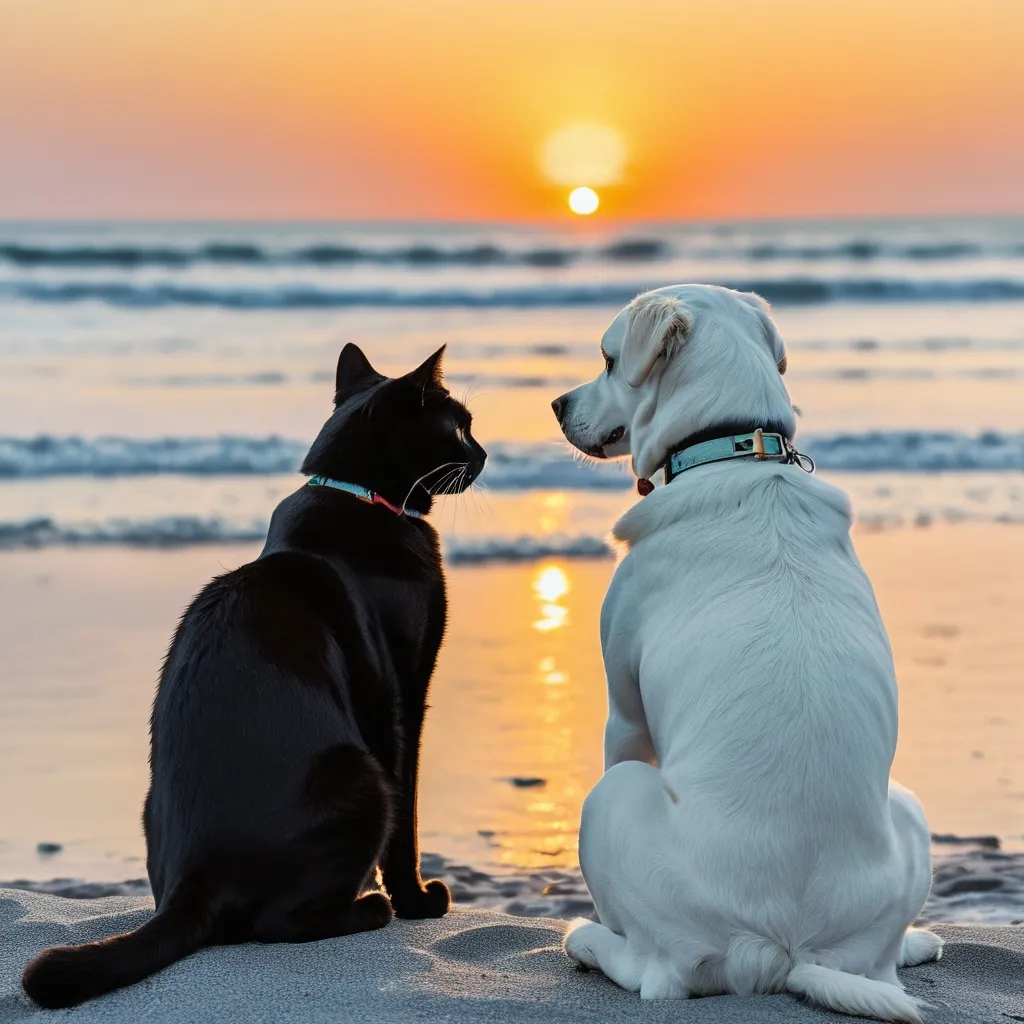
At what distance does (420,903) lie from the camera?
165 inches

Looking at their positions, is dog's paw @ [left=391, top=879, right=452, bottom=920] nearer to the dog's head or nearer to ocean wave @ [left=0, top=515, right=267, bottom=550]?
the dog's head

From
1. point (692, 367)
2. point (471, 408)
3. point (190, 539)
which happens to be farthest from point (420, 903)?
point (471, 408)

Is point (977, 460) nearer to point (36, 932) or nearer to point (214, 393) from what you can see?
point (214, 393)

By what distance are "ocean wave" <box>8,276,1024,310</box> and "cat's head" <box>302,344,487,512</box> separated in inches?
758

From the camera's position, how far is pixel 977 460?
12.0 meters

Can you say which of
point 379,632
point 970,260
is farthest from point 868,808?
point 970,260

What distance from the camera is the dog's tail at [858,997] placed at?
2.96 metres

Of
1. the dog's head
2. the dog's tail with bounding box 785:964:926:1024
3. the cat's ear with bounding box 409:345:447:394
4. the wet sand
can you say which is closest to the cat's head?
the cat's ear with bounding box 409:345:447:394

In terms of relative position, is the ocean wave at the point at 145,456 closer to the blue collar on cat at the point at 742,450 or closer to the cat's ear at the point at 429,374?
the cat's ear at the point at 429,374

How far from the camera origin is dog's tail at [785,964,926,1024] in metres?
2.96

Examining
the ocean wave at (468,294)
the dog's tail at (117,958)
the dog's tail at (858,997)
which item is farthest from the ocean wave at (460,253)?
the dog's tail at (858,997)

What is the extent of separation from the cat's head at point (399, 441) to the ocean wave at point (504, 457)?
6.30 m

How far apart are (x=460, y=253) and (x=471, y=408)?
17.1m

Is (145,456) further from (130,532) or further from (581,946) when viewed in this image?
(581,946)
